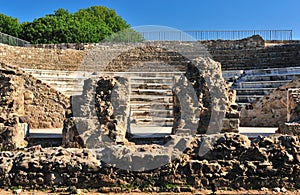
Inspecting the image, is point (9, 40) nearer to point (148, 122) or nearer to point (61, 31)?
point (61, 31)

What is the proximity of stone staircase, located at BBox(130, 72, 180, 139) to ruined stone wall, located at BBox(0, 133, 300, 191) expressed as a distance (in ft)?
19.7

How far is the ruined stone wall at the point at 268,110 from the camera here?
42.4 ft

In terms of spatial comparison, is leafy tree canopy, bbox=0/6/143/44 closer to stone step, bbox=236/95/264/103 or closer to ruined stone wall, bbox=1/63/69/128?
ruined stone wall, bbox=1/63/69/128

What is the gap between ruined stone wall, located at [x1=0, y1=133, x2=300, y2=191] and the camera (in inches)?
208

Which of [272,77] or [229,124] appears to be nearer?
[229,124]

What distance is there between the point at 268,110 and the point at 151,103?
180 inches

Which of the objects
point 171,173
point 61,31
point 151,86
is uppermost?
point 61,31

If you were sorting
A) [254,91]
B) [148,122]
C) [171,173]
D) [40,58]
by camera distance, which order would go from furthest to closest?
[40,58], [254,91], [148,122], [171,173]

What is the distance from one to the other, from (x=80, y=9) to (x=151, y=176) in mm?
39751

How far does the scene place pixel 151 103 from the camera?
1433 cm

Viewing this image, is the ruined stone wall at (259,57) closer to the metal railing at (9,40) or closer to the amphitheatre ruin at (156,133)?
the amphitheatre ruin at (156,133)

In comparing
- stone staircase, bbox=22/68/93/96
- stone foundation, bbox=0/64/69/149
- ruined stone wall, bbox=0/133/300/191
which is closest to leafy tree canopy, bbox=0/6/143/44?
stone staircase, bbox=22/68/93/96

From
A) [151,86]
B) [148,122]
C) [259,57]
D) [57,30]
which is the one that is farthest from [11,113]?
[57,30]

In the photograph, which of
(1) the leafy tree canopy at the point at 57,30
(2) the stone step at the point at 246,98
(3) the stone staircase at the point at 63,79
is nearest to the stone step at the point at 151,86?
(3) the stone staircase at the point at 63,79
